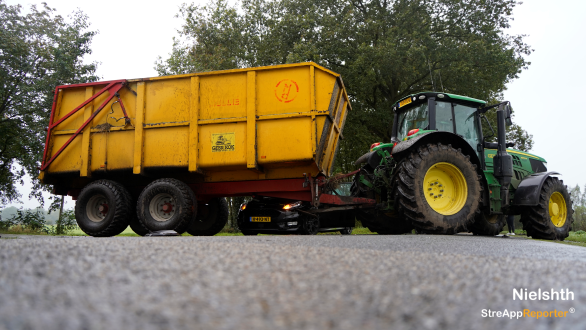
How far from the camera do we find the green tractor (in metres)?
5.16

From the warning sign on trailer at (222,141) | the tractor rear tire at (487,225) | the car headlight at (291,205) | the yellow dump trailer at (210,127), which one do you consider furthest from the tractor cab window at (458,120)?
the warning sign on trailer at (222,141)

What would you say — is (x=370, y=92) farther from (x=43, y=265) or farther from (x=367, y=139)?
(x=43, y=265)

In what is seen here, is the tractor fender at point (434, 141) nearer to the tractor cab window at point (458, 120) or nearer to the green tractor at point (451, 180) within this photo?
the green tractor at point (451, 180)

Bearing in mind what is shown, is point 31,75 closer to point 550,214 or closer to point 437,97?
point 437,97

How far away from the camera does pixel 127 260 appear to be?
1.69m

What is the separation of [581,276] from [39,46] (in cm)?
1594

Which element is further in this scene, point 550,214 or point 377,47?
point 377,47

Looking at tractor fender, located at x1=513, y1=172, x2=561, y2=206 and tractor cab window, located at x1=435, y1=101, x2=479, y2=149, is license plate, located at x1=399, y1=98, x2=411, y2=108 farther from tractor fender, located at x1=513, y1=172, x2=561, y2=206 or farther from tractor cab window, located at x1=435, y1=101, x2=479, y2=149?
tractor fender, located at x1=513, y1=172, x2=561, y2=206

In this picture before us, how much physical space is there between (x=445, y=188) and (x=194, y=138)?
4144 millimetres

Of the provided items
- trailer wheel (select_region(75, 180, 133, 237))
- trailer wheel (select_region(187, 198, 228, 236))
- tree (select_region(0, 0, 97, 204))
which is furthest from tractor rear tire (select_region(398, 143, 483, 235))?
tree (select_region(0, 0, 97, 204))

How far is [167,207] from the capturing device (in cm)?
568

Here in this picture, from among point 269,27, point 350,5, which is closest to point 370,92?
point 350,5

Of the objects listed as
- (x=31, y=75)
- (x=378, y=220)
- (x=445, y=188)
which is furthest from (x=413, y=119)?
(x=31, y=75)

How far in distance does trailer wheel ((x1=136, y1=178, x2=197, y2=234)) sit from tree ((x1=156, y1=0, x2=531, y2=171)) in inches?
289
